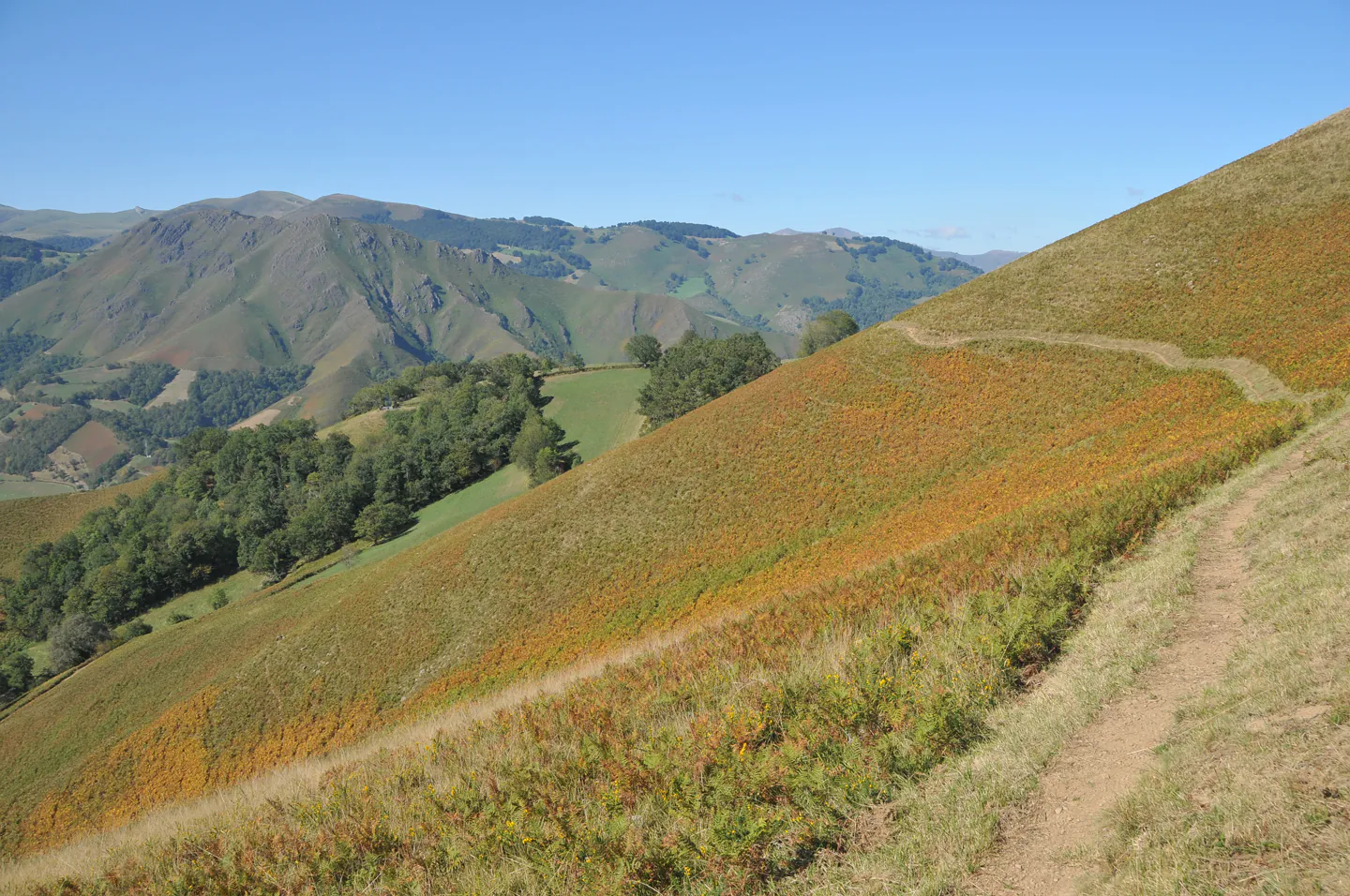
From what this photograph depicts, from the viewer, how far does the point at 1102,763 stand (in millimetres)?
7562

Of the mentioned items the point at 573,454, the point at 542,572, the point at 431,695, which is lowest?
the point at 431,695

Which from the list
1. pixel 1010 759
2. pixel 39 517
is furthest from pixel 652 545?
pixel 39 517

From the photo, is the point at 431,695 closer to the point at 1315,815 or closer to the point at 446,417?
the point at 1315,815

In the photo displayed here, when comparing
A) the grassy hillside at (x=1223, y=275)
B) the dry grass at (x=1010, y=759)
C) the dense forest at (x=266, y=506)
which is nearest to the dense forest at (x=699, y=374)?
the dense forest at (x=266, y=506)

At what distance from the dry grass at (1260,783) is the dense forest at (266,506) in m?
88.7

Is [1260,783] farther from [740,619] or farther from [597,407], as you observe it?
[597,407]

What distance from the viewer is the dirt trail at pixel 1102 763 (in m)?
6.30

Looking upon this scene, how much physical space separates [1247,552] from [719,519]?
27.6 m

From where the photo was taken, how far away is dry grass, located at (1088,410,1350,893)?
5.23 m

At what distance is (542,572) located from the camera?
4003 cm

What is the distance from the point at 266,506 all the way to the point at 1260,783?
129058 mm

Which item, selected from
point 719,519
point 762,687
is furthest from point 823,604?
point 719,519

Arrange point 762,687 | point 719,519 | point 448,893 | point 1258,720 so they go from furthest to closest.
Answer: point 719,519 → point 762,687 → point 448,893 → point 1258,720

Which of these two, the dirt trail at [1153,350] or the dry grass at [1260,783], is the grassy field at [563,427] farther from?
the dry grass at [1260,783]
